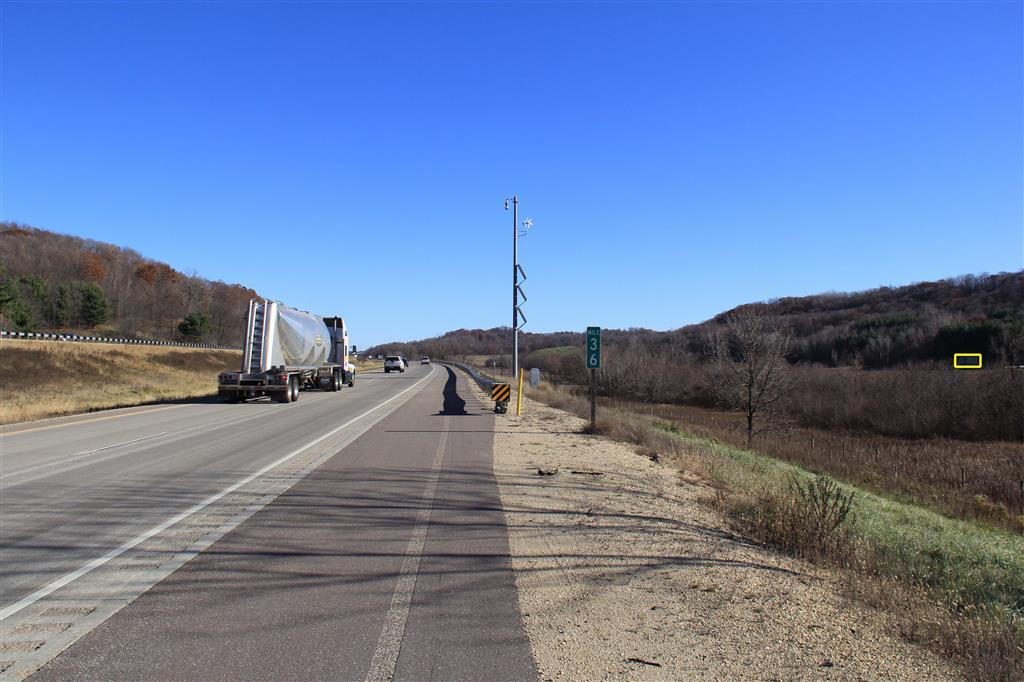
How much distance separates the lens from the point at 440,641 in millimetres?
4473

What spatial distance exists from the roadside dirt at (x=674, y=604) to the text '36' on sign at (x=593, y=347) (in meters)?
9.15

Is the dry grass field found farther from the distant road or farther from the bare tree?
the bare tree

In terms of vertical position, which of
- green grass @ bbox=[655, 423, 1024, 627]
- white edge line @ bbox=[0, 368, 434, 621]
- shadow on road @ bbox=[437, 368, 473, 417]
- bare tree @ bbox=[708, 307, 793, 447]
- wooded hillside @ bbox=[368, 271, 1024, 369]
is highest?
wooded hillside @ bbox=[368, 271, 1024, 369]

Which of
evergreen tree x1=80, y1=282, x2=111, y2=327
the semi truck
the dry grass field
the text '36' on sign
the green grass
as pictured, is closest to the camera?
the green grass

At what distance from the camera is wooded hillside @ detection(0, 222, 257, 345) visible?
106m

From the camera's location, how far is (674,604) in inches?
206

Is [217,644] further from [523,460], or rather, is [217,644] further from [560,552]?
[523,460]

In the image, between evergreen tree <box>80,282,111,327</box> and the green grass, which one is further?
evergreen tree <box>80,282,111,327</box>

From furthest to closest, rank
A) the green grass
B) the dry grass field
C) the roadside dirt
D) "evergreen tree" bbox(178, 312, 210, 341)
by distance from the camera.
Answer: "evergreen tree" bbox(178, 312, 210, 341) → the dry grass field → the green grass → the roadside dirt

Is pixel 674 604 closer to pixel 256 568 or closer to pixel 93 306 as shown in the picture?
pixel 256 568

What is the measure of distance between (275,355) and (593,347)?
54.1 ft

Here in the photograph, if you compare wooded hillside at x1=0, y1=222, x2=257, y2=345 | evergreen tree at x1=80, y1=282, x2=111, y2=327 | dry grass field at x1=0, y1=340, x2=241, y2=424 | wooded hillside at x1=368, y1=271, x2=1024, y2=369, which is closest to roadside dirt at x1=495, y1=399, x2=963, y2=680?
dry grass field at x1=0, y1=340, x2=241, y2=424

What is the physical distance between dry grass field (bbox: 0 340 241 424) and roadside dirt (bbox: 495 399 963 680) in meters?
Answer: 24.9

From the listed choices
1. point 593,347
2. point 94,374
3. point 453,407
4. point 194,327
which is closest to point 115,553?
point 593,347
